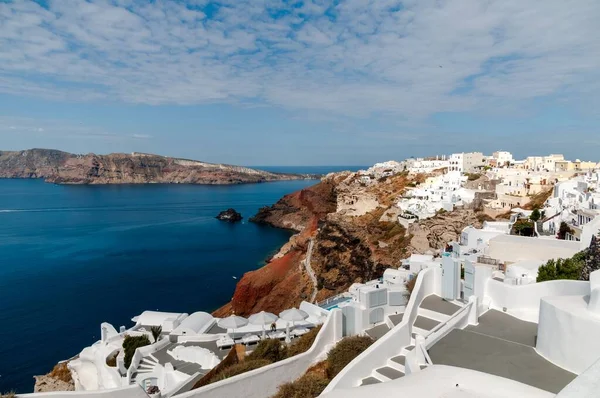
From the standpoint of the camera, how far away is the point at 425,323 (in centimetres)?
1005

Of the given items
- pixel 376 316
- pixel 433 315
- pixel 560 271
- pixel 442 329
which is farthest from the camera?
pixel 376 316

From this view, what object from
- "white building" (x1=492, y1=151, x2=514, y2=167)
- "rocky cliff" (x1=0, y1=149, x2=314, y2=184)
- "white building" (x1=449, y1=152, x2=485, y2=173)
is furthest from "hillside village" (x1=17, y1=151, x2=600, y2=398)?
"rocky cliff" (x1=0, y1=149, x2=314, y2=184)

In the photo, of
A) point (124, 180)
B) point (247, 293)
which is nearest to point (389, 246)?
point (247, 293)

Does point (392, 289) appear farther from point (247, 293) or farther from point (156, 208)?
point (156, 208)

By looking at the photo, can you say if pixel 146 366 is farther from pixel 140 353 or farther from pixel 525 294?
pixel 525 294

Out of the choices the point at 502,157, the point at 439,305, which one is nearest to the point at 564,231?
the point at 439,305

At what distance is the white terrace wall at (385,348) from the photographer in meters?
8.02

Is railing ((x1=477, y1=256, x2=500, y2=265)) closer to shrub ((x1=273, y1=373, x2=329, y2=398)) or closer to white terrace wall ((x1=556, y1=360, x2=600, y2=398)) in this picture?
shrub ((x1=273, y1=373, x2=329, y2=398))

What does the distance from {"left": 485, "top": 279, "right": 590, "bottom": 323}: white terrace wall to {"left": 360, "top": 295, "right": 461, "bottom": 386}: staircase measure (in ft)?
3.31

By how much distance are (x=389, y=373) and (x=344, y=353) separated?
1549mm

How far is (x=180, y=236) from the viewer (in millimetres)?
59250

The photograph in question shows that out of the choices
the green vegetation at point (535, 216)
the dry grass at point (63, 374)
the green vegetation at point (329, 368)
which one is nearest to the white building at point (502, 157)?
the green vegetation at point (535, 216)

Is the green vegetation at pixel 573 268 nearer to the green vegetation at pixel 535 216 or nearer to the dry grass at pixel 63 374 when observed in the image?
the green vegetation at pixel 535 216

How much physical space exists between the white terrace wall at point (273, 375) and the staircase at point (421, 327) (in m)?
2.21
